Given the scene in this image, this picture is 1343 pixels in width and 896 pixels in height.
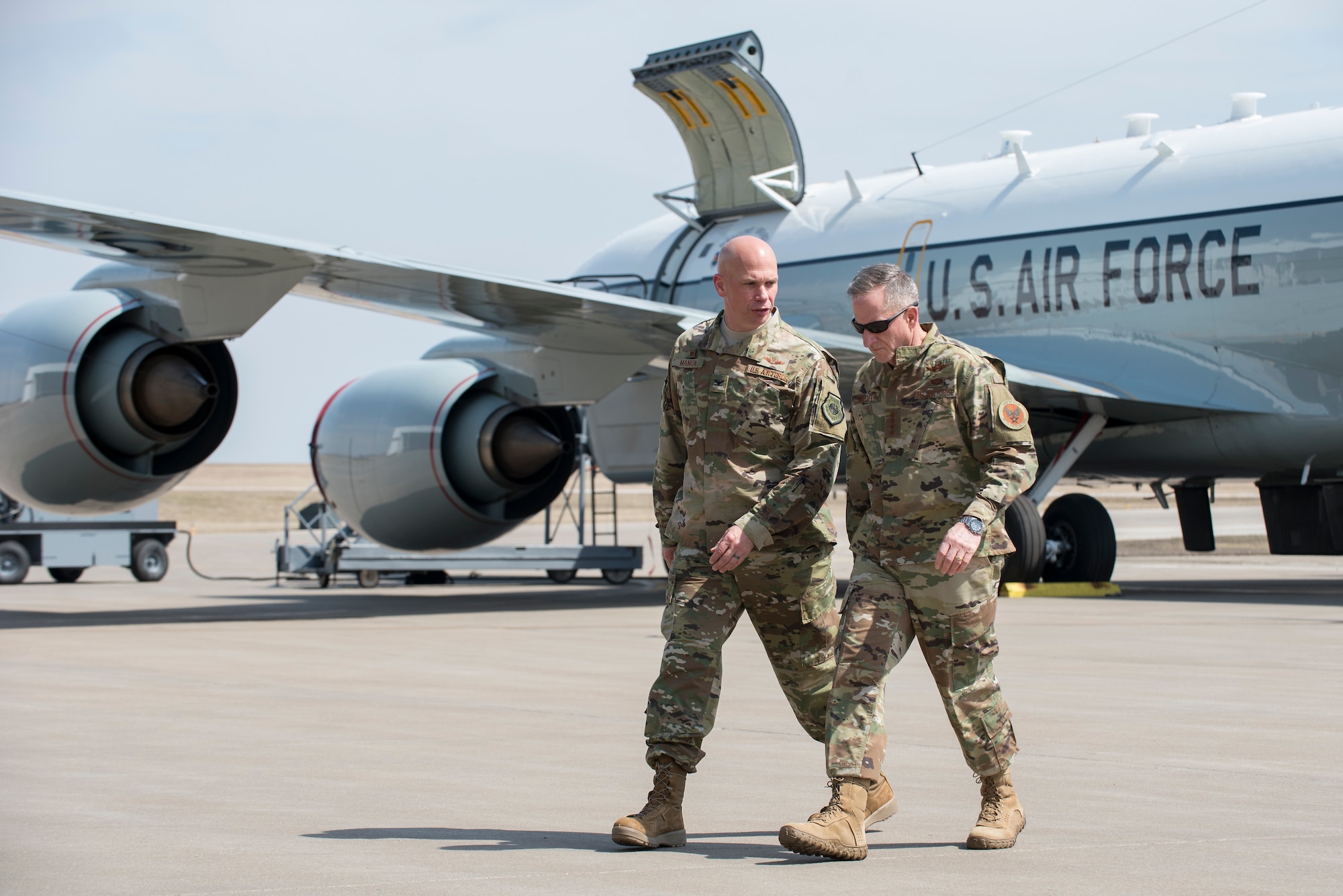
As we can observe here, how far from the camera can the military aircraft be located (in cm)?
1227

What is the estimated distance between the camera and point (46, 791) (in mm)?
4758

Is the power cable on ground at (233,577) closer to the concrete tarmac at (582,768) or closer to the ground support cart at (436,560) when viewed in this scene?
the ground support cart at (436,560)

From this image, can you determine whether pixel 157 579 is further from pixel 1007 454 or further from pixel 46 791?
pixel 1007 454

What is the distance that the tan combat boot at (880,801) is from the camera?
160 inches

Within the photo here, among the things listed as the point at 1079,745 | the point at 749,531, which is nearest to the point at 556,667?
the point at 1079,745

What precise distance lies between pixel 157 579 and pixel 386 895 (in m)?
21.3

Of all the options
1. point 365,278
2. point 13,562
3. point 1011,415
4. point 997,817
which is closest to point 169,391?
point 365,278

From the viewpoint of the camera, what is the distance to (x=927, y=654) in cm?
421

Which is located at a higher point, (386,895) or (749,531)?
(749,531)

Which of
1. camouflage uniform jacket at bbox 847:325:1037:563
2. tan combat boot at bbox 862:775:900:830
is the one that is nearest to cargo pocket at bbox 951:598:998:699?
camouflage uniform jacket at bbox 847:325:1037:563

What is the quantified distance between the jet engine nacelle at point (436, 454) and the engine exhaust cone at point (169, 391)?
7.79 feet

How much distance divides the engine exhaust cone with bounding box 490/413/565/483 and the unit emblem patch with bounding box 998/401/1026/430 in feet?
37.0

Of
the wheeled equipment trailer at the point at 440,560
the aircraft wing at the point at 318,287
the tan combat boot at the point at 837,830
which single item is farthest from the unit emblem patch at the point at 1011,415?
the wheeled equipment trailer at the point at 440,560

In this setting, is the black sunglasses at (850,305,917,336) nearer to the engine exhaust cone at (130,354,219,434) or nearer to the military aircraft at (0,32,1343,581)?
the military aircraft at (0,32,1343,581)
